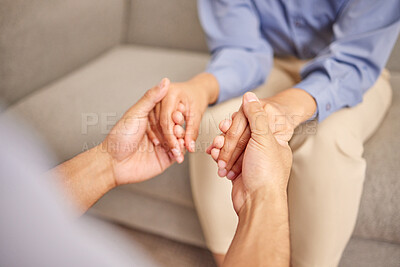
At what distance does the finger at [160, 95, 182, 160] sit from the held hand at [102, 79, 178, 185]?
1cm

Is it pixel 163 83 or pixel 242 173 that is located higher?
pixel 163 83

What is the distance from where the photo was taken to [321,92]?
585mm

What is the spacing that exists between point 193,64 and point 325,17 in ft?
1.24

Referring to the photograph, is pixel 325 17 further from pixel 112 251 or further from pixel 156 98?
pixel 112 251

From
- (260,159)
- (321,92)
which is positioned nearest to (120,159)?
(260,159)

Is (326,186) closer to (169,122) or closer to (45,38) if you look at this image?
(169,122)

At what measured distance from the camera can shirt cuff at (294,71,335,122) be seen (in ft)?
1.89

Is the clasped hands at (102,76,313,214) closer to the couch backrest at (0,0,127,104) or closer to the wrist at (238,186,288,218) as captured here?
the wrist at (238,186,288,218)

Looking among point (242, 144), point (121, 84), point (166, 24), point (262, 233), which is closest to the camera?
point (262, 233)

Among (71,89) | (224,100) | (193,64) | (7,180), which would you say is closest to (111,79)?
(71,89)

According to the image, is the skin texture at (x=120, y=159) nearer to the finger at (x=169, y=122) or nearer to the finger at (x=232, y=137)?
the finger at (x=169, y=122)

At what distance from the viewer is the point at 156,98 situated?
1.82ft

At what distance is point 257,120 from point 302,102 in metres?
0.15

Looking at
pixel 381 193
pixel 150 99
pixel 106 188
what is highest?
pixel 150 99
